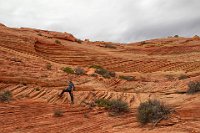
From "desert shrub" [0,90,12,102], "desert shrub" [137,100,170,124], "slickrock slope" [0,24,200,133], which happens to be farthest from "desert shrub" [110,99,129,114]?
A: "desert shrub" [0,90,12,102]

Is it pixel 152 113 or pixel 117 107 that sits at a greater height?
pixel 117 107

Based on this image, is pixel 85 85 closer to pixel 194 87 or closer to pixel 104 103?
pixel 104 103

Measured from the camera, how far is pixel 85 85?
2103 centimetres

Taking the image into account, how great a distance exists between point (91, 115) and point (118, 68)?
58.2ft

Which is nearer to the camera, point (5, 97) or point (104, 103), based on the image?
point (5, 97)

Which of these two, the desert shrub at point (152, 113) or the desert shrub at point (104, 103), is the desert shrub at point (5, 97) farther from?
the desert shrub at point (152, 113)

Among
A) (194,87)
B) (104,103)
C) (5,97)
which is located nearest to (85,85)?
(104,103)

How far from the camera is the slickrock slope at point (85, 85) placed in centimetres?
1277

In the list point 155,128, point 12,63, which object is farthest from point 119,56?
point 155,128

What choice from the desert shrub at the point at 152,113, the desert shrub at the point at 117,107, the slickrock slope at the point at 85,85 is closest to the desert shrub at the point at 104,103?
the desert shrub at the point at 117,107

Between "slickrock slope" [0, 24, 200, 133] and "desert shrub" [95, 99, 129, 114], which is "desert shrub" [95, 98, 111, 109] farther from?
"slickrock slope" [0, 24, 200, 133]

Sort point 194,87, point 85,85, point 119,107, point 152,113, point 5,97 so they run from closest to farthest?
point 152,113, point 119,107, point 5,97, point 194,87, point 85,85

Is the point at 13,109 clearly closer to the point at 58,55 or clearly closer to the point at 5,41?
the point at 5,41

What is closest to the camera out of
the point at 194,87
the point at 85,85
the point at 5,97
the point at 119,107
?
the point at 119,107
